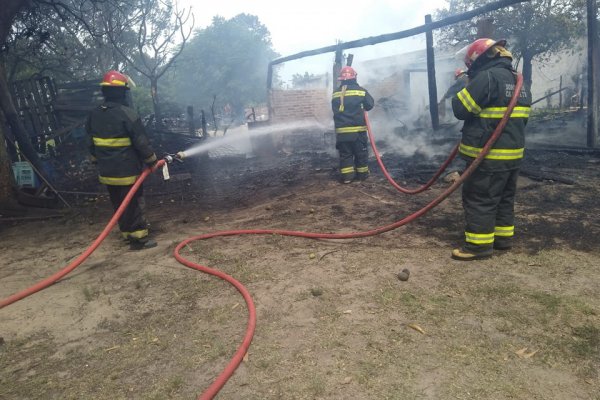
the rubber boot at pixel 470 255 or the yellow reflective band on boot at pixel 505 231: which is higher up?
the yellow reflective band on boot at pixel 505 231

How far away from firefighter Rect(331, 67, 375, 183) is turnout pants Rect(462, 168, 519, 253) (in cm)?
339

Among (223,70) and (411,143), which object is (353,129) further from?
(223,70)

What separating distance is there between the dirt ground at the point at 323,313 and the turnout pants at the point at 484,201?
0.22 m

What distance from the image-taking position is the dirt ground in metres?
2.25

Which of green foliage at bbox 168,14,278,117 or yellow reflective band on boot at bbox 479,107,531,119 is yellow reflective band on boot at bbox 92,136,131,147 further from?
green foliage at bbox 168,14,278,117

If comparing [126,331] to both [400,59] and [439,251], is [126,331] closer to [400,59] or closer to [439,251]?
[439,251]

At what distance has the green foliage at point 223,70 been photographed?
122 feet

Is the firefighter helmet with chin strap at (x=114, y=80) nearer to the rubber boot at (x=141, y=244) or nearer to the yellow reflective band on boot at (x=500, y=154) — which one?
the rubber boot at (x=141, y=244)

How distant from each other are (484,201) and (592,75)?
19.4ft

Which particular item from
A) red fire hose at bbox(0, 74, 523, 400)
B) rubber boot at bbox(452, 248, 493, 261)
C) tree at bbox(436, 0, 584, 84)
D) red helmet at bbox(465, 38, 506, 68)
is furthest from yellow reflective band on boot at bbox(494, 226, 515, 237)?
tree at bbox(436, 0, 584, 84)

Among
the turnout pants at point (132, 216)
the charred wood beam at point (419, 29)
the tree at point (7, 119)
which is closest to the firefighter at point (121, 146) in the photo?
the turnout pants at point (132, 216)

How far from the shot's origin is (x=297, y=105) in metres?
13.9

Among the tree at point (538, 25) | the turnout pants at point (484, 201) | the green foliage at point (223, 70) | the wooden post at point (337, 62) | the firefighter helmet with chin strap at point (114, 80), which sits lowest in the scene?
the turnout pants at point (484, 201)

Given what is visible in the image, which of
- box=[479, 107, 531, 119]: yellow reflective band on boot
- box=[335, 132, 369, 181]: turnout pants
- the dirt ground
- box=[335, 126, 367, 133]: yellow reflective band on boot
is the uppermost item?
box=[335, 126, 367, 133]: yellow reflective band on boot
